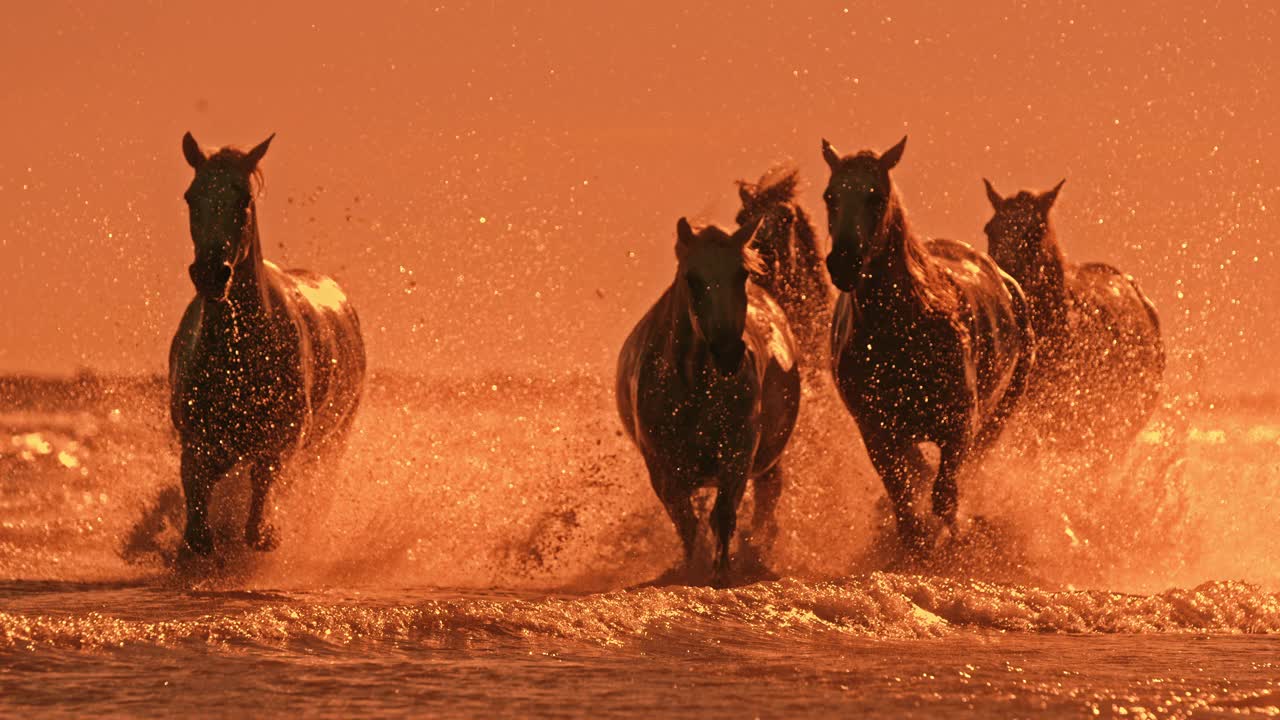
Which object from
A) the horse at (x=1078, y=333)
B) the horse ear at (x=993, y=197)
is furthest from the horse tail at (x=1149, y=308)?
the horse ear at (x=993, y=197)

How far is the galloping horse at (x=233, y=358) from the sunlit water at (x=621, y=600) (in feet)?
1.53

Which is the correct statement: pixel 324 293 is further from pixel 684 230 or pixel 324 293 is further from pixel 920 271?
pixel 684 230

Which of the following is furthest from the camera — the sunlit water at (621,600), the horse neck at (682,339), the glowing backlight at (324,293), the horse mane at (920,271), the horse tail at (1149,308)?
the horse tail at (1149,308)

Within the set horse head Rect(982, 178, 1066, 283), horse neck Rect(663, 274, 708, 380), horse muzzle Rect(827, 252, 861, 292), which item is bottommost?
horse neck Rect(663, 274, 708, 380)

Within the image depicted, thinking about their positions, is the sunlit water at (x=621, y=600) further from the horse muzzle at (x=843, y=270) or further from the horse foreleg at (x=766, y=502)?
the horse muzzle at (x=843, y=270)

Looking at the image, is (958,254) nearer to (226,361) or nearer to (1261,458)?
(226,361)

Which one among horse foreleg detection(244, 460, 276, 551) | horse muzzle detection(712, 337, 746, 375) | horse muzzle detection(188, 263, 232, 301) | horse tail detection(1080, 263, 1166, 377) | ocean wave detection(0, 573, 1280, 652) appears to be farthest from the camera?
horse tail detection(1080, 263, 1166, 377)

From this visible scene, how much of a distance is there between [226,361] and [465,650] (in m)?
2.61

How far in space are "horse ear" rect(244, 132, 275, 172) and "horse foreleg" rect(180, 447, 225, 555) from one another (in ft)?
4.45

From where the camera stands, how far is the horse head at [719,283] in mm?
8414

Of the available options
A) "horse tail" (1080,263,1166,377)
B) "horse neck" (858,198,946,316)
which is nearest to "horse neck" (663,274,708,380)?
"horse neck" (858,198,946,316)

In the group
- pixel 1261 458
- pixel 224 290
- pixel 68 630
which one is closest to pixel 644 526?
pixel 224 290

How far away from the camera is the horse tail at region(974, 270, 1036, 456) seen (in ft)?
37.7

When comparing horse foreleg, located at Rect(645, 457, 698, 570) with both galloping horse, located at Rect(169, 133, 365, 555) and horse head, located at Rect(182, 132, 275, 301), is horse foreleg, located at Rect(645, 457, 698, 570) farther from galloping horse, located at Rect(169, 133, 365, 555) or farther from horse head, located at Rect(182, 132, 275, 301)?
horse head, located at Rect(182, 132, 275, 301)
